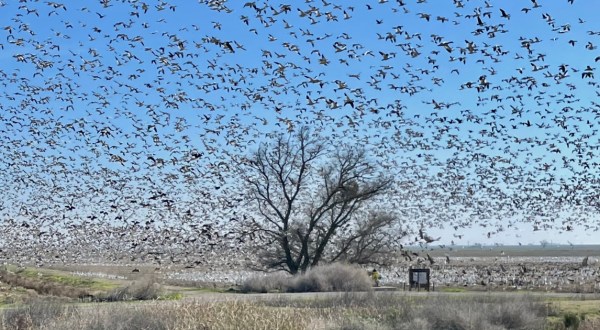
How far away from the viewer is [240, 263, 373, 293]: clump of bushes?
4378 cm

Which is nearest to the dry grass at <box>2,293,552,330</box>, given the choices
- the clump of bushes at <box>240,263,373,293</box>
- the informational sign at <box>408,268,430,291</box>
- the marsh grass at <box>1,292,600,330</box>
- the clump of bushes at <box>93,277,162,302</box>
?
the marsh grass at <box>1,292,600,330</box>

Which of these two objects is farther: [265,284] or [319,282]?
[265,284]

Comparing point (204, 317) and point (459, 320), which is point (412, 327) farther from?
point (204, 317)

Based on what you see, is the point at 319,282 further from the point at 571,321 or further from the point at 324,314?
the point at 571,321

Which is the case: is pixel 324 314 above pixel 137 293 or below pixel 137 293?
below

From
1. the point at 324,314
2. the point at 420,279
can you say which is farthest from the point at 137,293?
the point at 420,279

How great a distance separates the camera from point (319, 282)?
44.2 m

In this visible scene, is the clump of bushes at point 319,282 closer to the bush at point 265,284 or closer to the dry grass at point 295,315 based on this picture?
the bush at point 265,284

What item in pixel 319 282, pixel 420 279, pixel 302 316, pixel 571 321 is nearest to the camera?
pixel 302 316

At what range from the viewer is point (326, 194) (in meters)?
58.6

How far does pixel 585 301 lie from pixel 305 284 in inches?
641

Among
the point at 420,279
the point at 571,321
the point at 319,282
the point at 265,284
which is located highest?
the point at 420,279

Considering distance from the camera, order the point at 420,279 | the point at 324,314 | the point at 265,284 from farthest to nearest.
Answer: the point at 420,279, the point at 265,284, the point at 324,314

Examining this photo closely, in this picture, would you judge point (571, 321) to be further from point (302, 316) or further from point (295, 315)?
point (295, 315)
